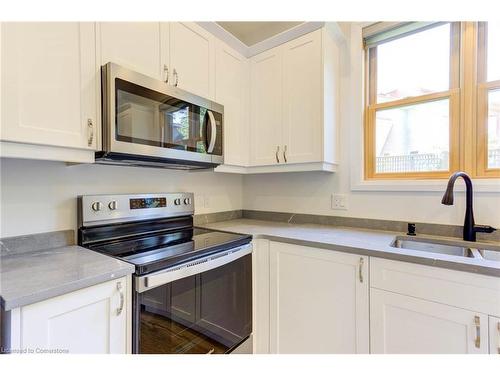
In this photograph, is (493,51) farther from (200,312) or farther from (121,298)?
(121,298)

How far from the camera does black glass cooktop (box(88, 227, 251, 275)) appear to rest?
1069mm

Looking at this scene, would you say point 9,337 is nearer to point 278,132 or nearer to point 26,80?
point 26,80

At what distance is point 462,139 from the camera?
1.53 m

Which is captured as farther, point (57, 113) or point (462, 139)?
point (462, 139)

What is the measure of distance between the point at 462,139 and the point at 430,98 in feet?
1.08

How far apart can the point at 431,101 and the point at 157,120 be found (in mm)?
1724

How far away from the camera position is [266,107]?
1.93 m

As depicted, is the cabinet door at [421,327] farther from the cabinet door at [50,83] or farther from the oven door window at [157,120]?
the cabinet door at [50,83]

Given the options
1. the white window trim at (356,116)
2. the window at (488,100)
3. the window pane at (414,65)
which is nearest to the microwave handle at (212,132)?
the white window trim at (356,116)

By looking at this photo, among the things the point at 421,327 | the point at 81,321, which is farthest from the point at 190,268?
the point at 421,327

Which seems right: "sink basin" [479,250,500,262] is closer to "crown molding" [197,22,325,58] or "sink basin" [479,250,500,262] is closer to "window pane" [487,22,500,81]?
"window pane" [487,22,500,81]

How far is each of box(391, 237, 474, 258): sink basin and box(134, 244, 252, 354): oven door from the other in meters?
0.92
